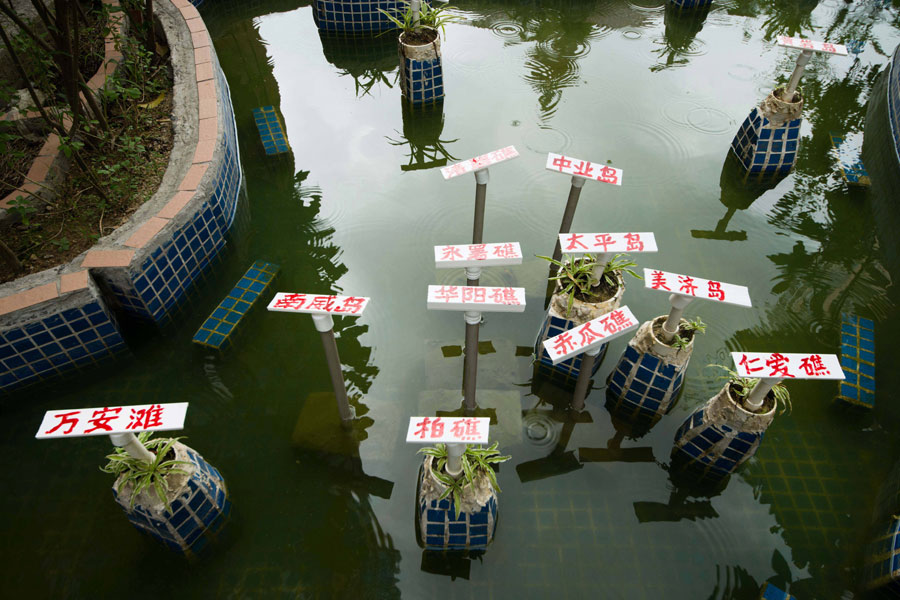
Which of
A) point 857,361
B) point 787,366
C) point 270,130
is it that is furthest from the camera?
point 270,130

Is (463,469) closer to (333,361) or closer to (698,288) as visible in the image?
(333,361)

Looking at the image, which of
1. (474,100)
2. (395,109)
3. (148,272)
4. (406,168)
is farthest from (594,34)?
(148,272)

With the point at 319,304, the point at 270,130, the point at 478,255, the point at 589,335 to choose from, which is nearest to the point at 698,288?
the point at 589,335

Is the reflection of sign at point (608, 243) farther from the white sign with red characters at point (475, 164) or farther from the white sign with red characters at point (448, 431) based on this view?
the white sign with red characters at point (448, 431)

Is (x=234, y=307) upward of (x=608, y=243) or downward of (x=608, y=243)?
downward

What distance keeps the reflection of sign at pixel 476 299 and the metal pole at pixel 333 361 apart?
597mm

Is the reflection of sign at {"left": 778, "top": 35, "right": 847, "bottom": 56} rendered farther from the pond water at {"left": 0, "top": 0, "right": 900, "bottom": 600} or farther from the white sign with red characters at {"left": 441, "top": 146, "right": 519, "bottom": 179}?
the white sign with red characters at {"left": 441, "top": 146, "right": 519, "bottom": 179}

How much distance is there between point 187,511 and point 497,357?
217 cm

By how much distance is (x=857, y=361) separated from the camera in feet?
13.0

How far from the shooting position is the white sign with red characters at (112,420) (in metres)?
2.48

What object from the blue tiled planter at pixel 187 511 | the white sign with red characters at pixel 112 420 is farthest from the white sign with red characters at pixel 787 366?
the blue tiled planter at pixel 187 511

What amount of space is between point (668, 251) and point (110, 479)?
14.5ft

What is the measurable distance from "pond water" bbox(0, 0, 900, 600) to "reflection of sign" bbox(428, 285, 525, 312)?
3.83ft

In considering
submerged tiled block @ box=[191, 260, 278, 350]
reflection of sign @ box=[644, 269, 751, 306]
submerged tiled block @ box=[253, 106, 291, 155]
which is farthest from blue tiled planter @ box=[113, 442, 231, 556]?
submerged tiled block @ box=[253, 106, 291, 155]
